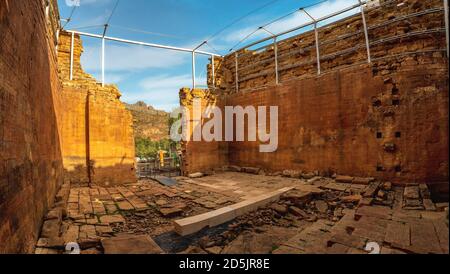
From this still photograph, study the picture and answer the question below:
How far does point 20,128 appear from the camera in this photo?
2.94 m

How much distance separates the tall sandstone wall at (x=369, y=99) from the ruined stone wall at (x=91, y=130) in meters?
5.89

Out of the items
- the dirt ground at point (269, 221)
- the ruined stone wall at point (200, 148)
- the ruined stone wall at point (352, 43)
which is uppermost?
the ruined stone wall at point (352, 43)

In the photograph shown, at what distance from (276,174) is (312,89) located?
3.78 metres

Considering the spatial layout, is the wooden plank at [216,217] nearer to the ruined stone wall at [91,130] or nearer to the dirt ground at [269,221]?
the dirt ground at [269,221]

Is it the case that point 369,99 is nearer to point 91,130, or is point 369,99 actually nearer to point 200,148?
point 200,148

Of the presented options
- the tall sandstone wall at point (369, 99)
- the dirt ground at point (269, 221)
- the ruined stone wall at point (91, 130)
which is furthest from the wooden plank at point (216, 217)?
the ruined stone wall at point (91, 130)

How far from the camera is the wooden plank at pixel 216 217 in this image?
4.27 meters

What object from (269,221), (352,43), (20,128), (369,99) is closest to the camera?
(20,128)

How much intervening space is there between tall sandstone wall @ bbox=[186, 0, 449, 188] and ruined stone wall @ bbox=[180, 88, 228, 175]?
221 cm

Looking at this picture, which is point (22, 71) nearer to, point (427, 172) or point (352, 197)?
point (352, 197)

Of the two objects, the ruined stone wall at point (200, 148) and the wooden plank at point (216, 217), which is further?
the ruined stone wall at point (200, 148)

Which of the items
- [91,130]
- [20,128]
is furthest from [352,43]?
[91,130]

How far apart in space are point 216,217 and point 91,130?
6.54 metres

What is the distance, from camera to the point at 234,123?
1199 centimetres
